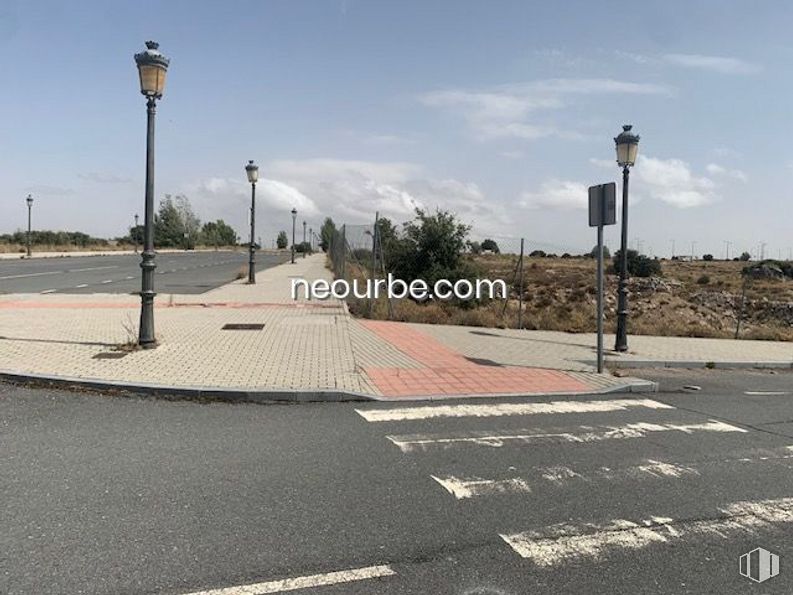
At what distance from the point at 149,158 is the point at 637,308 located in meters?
27.2

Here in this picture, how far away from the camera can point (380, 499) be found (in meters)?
4.53

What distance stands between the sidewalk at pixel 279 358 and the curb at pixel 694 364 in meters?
1.24

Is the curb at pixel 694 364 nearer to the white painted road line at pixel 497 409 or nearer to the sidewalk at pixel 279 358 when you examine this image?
the sidewalk at pixel 279 358

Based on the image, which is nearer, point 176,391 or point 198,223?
point 176,391

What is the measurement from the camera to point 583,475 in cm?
519

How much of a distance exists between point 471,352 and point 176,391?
18.7ft

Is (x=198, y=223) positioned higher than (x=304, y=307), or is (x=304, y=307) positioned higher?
(x=198, y=223)

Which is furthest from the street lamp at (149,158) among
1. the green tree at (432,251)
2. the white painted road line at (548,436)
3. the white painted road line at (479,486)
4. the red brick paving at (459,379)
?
the green tree at (432,251)

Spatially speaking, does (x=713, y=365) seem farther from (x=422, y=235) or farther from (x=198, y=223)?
(x=198, y=223)

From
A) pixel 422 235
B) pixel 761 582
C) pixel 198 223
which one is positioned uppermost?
pixel 198 223

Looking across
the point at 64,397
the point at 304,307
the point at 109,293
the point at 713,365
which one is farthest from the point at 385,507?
the point at 109,293

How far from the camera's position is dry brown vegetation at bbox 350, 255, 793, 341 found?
16.8m

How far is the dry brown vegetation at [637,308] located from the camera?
16.8m

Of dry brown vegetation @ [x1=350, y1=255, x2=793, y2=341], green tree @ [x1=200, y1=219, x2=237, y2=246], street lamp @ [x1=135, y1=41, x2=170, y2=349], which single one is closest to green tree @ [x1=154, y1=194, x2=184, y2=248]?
green tree @ [x1=200, y1=219, x2=237, y2=246]
